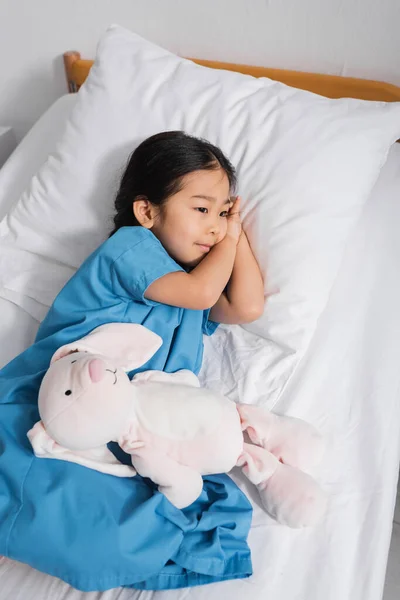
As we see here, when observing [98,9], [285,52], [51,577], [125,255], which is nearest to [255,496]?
[51,577]

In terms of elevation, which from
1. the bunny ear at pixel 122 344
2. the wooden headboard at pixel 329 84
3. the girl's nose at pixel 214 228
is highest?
the wooden headboard at pixel 329 84

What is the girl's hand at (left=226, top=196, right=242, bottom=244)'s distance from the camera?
1.09 m

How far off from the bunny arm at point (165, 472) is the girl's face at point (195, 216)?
403 millimetres

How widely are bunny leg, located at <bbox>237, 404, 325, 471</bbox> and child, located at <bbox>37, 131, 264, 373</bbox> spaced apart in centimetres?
16

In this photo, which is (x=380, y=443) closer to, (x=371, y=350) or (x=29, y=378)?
(x=371, y=350)

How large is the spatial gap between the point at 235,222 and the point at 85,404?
496 millimetres

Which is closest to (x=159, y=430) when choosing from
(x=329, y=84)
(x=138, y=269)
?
(x=138, y=269)

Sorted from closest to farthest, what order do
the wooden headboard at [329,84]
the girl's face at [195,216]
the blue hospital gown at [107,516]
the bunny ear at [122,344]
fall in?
the blue hospital gown at [107,516]
the bunny ear at [122,344]
the girl's face at [195,216]
the wooden headboard at [329,84]

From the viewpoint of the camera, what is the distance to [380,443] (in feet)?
3.11

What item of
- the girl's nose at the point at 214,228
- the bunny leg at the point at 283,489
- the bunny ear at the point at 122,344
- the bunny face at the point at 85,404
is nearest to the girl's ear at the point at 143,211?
the girl's nose at the point at 214,228

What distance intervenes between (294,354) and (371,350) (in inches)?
6.1

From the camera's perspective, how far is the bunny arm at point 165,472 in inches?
32.9

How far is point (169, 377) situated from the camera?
0.95m

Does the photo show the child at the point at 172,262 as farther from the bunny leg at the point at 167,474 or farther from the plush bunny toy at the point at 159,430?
the bunny leg at the point at 167,474
